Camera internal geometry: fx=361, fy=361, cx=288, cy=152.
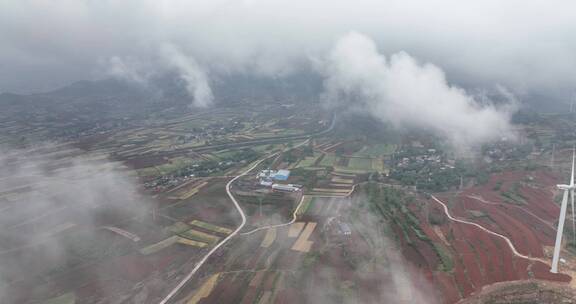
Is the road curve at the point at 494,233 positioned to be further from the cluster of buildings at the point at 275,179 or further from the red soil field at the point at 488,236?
the cluster of buildings at the point at 275,179

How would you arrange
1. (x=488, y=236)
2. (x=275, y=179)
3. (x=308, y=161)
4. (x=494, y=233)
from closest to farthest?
(x=488, y=236), (x=494, y=233), (x=275, y=179), (x=308, y=161)

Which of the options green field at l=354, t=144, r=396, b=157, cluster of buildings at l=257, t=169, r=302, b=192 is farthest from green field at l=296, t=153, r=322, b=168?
green field at l=354, t=144, r=396, b=157

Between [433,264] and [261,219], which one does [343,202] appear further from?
[433,264]

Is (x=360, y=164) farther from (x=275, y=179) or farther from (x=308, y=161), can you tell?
(x=275, y=179)

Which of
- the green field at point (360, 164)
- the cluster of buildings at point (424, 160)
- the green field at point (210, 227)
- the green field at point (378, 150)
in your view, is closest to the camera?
the green field at point (210, 227)

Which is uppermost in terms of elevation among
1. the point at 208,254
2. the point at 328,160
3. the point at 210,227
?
the point at 328,160

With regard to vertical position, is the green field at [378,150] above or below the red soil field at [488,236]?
above

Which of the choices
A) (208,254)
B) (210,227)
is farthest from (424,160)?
(208,254)

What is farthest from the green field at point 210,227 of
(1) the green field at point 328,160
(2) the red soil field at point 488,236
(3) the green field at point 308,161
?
(1) the green field at point 328,160
